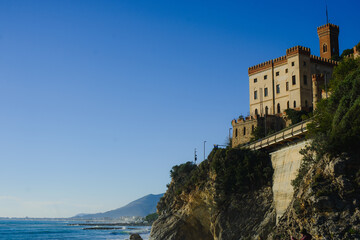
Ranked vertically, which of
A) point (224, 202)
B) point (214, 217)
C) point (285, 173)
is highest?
point (285, 173)

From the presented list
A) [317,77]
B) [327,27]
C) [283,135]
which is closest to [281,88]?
[317,77]

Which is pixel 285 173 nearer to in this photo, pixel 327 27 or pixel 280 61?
→ pixel 280 61

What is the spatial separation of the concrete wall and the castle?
1688 cm

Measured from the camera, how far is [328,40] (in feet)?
261

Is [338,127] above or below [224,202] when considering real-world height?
above

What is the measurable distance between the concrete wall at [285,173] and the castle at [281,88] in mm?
16880

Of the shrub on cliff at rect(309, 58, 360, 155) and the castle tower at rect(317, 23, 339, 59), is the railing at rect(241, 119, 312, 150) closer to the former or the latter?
the shrub on cliff at rect(309, 58, 360, 155)

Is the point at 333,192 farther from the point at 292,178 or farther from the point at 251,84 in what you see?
the point at 251,84

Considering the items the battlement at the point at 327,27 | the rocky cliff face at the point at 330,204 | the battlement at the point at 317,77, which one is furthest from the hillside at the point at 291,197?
the battlement at the point at 327,27

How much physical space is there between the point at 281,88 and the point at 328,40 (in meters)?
22.2

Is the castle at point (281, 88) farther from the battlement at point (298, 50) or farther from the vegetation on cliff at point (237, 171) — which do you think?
the vegetation on cliff at point (237, 171)

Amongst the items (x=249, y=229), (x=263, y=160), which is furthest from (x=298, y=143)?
(x=249, y=229)

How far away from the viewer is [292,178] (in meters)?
39.2

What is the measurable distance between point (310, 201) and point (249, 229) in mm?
18727
